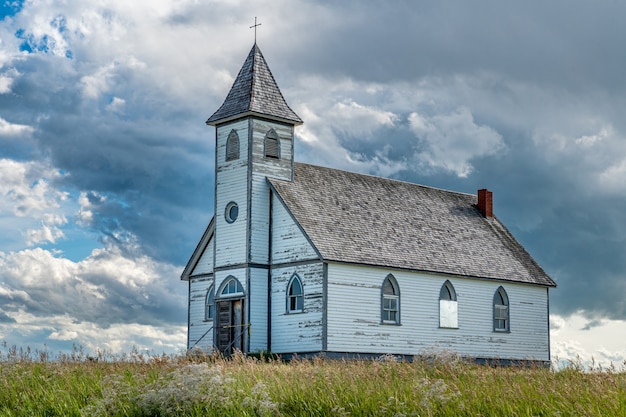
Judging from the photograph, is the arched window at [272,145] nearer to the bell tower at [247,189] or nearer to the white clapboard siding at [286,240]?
the bell tower at [247,189]

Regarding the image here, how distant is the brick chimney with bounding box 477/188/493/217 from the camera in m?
49.4

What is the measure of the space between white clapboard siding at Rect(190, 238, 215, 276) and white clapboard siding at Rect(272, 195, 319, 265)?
5.49 m

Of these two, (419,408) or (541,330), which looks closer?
(419,408)

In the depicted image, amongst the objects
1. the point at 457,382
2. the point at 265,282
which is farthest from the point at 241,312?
the point at 457,382

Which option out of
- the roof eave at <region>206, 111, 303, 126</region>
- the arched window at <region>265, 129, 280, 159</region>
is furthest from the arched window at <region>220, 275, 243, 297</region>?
the roof eave at <region>206, 111, 303, 126</region>

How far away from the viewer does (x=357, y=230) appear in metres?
39.1

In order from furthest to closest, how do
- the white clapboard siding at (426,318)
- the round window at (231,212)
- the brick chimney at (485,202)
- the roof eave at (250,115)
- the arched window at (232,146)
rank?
1. the brick chimney at (485,202)
2. the arched window at (232,146)
3. the round window at (231,212)
4. the roof eave at (250,115)
5. the white clapboard siding at (426,318)

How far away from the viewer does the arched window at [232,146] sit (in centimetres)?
3909

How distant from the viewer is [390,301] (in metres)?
38.2

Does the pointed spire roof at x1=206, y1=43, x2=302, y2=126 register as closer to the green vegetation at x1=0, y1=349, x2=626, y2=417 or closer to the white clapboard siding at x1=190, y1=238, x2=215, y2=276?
the white clapboard siding at x1=190, y1=238, x2=215, y2=276

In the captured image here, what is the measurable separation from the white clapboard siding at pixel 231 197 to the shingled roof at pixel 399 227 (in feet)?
5.04

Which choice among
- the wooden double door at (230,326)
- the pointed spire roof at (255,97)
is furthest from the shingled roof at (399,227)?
the wooden double door at (230,326)

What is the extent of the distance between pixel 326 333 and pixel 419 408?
1965 cm

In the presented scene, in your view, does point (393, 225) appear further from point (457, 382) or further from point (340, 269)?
point (457, 382)
